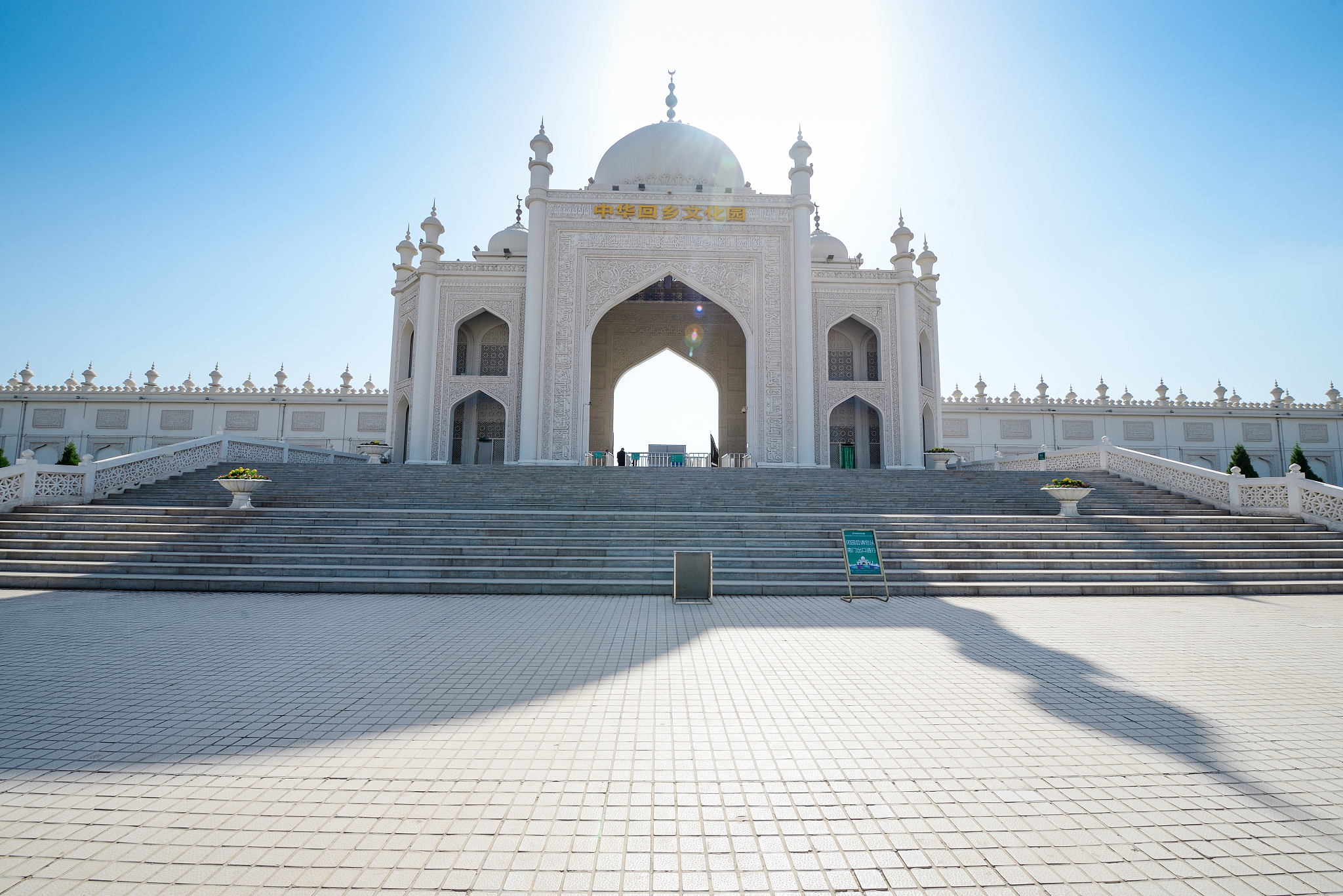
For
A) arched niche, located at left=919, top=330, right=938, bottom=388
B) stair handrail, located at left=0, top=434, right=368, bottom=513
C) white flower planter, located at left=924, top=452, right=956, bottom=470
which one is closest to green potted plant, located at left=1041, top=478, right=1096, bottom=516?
white flower planter, located at left=924, top=452, right=956, bottom=470

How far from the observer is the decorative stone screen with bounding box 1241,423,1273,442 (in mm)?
25125

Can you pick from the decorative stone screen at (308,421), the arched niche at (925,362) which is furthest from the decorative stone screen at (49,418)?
the arched niche at (925,362)

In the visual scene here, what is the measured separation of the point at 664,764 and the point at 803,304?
1667 centimetres

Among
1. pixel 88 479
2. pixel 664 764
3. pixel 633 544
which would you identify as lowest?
pixel 664 764

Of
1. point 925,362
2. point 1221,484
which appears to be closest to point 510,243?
point 925,362

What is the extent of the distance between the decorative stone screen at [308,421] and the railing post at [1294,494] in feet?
91.9

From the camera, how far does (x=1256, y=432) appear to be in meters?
25.2

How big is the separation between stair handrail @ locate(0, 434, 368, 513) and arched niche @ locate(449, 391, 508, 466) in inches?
193

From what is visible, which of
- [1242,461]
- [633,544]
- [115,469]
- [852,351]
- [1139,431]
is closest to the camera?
[633,544]

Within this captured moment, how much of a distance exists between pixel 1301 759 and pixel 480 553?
7370mm

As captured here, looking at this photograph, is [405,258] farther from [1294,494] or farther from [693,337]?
[1294,494]

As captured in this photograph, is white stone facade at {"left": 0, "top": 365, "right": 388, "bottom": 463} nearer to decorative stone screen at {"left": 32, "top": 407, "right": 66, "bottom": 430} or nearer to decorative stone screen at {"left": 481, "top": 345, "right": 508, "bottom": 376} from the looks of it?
decorative stone screen at {"left": 32, "top": 407, "right": 66, "bottom": 430}

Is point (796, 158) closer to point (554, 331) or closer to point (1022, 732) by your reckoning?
point (554, 331)

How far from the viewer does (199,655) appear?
4.05 metres
